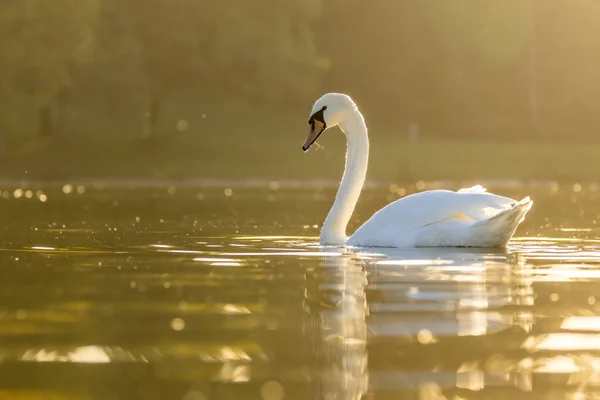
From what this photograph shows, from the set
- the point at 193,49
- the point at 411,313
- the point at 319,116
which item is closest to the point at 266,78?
the point at 193,49

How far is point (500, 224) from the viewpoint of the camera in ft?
43.7

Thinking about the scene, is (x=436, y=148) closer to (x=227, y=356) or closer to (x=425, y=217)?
(x=425, y=217)

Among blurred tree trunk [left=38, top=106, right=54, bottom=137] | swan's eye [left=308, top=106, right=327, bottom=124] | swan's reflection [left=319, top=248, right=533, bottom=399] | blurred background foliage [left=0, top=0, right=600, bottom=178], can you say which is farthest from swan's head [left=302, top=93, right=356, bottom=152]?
blurred tree trunk [left=38, top=106, right=54, bottom=137]

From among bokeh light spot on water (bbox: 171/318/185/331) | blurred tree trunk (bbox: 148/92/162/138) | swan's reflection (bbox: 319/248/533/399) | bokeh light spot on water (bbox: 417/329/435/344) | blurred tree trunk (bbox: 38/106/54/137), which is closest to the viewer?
swan's reflection (bbox: 319/248/533/399)

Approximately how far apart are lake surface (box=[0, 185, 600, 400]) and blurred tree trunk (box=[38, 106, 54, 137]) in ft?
125

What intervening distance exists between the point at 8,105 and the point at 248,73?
36.3 feet

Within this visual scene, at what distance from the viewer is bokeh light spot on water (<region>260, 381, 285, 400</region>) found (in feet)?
20.1

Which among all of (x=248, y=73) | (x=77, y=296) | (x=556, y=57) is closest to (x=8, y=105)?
(x=248, y=73)

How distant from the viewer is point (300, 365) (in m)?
6.99

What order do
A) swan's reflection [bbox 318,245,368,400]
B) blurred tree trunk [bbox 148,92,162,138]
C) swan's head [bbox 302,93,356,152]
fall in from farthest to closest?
blurred tree trunk [bbox 148,92,162,138] → swan's head [bbox 302,93,356,152] → swan's reflection [bbox 318,245,368,400]

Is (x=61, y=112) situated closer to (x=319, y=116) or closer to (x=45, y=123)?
(x=45, y=123)

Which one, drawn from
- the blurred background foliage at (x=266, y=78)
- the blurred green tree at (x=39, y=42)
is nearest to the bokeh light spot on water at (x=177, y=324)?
the blurred background foliage at (x=266, y=78)

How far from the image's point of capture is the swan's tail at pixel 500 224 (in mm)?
13086

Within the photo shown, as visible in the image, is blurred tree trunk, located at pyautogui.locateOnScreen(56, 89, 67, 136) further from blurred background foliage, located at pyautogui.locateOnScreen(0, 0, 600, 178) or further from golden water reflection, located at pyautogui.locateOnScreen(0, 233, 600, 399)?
golden water reflection, located at pyautogui.locateOnScreen(0, 233, 600, 399)
